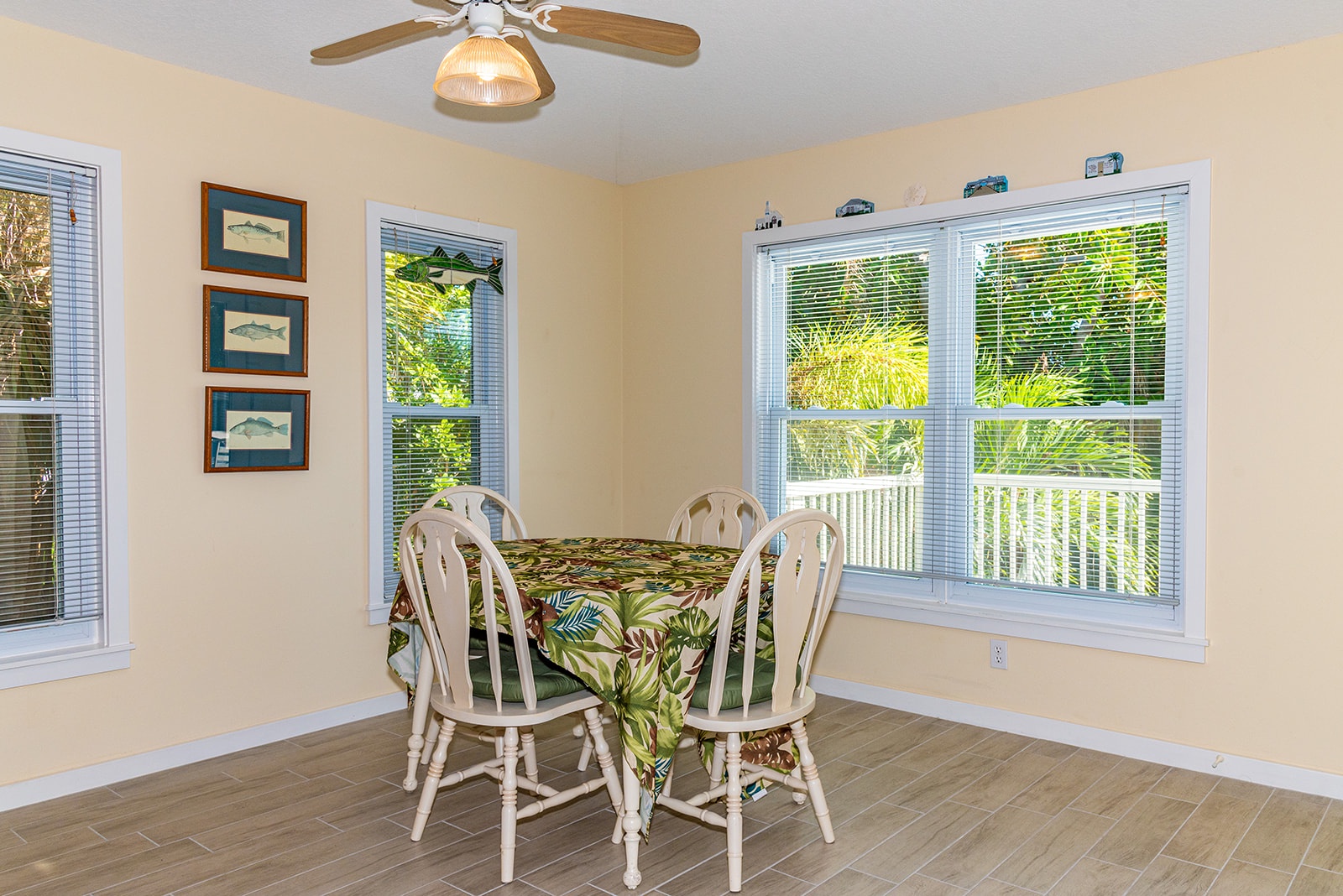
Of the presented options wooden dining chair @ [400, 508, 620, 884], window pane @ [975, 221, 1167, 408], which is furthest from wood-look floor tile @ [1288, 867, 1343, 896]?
wooden dining chair @ [400, 508, 620, 884]

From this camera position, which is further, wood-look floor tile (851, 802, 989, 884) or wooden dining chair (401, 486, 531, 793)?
wooden dining chair (401, 486, 531, 793)

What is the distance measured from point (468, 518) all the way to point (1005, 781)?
202cm

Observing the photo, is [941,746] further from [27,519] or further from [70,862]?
[27,519]

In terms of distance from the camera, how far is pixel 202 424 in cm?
336

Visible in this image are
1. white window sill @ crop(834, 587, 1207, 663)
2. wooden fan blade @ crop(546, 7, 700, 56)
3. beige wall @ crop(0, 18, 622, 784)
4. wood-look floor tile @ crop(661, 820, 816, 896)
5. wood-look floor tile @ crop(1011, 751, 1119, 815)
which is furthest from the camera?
white window sill @ crop(834, 587, 1207, 663)

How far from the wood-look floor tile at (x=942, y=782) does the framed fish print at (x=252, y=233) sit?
287cm

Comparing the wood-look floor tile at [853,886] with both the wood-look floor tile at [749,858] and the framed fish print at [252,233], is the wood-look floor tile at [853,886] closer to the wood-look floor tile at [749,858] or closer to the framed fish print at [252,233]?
the wood-look floor tile at [749,858]

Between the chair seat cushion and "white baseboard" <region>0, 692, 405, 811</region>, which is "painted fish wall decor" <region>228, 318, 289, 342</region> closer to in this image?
"white baseboard" <region>0, 692, 405, 811</region>

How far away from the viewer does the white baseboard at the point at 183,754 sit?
116 inches

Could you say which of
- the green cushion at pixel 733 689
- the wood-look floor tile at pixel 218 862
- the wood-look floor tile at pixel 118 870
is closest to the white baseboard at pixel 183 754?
the wood-look floor tile at pixel 118 870

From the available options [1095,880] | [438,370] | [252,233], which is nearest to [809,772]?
[1095,880]

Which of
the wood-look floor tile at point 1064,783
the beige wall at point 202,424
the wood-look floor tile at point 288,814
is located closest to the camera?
the wood-look floor tile at point 288,814

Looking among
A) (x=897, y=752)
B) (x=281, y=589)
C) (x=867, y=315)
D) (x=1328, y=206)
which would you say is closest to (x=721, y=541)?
(x=897, y=752)

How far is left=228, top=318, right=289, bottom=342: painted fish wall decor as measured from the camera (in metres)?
3.43
